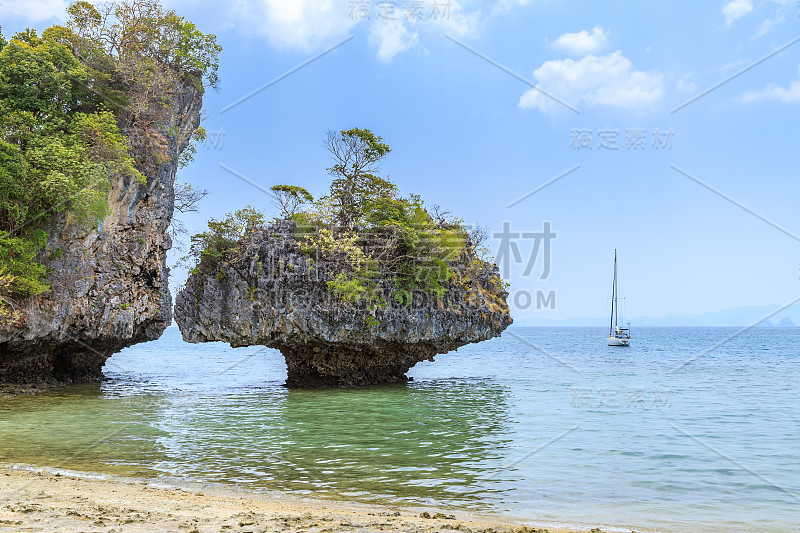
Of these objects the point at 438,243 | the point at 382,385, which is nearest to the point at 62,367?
the point at 382,385

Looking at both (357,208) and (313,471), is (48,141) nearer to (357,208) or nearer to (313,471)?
(357,208)

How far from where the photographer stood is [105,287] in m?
22.0

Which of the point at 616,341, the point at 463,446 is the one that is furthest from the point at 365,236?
the point at 616,341

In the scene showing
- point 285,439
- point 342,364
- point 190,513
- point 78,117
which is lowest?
point 285,439

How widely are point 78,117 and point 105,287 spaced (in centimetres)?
601

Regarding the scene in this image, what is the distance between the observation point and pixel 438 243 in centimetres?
2370

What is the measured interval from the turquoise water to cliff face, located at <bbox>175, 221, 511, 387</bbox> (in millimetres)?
1658

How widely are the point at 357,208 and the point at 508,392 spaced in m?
9.49

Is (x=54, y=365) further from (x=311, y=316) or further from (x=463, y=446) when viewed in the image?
(x=463, y=446)

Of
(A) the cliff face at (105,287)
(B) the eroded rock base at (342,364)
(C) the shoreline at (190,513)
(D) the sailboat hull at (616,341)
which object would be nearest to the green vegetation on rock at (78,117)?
(A) the cliff face at (105,287)

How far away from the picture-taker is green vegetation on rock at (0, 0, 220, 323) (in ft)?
60.3

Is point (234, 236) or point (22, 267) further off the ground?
point (234, 236)

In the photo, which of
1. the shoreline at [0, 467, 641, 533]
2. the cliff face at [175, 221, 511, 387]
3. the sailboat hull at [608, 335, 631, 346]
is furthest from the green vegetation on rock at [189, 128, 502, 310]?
the sailboat hull at [608, 335, 631, 346]

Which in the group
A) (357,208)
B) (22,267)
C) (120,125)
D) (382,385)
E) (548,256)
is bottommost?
(382,385)
